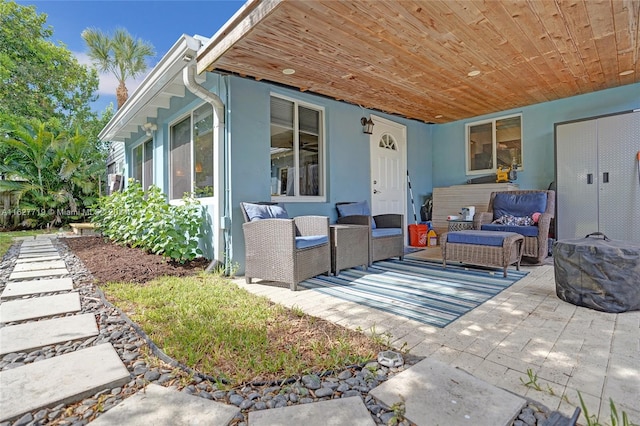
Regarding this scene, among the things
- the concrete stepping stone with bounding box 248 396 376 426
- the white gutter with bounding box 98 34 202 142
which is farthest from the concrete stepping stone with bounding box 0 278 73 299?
the concrete stepping stone with bounding box 248 396 376 426

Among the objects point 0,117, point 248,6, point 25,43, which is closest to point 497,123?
point 248,6

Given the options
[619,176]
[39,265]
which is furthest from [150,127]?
[619,176]

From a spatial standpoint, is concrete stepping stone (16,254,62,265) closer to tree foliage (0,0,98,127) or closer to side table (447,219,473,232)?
side table (447,219,473,232)

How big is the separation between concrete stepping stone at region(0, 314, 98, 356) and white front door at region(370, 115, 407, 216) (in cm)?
448

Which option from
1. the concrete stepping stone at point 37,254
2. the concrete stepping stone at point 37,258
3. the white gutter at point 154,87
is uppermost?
the white gutter at point 154,87

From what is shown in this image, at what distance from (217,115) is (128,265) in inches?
89.8

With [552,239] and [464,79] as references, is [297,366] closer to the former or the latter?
[464,79]

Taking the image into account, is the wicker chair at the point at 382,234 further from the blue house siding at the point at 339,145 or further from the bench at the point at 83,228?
→ the bench at the point at 83,228

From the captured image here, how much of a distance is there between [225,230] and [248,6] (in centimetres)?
244

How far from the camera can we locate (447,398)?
142 centimetres

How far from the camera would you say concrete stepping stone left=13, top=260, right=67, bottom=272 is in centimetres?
397

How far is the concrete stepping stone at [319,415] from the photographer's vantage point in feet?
4.18

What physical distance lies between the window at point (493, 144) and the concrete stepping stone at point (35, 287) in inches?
271

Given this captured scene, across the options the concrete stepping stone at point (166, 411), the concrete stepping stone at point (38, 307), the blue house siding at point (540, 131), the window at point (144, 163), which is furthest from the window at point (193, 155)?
the blue house siding at point (540, 131)
